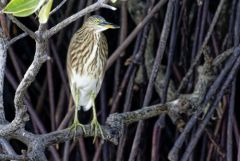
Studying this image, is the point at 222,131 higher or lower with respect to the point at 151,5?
lower

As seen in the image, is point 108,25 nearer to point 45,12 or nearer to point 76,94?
point 76,94

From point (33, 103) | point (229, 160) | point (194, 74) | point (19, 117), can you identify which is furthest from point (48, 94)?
point (19, 117)

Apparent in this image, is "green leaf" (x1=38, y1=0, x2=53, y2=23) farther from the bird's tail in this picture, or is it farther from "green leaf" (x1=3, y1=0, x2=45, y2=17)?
the bird's tail

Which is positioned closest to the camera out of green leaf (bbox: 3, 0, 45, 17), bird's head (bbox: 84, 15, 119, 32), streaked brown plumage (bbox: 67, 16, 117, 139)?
green leaf (bbox: 3, 0, 45, 17)

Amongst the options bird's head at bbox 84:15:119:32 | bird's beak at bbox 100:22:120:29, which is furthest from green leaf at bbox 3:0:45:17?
bird's head at bbox 84:15:119:32

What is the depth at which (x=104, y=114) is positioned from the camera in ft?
11.0

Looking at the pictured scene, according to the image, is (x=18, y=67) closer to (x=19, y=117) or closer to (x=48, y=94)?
(x=48, y=94)

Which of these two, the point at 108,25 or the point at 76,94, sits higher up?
the point at 108,25

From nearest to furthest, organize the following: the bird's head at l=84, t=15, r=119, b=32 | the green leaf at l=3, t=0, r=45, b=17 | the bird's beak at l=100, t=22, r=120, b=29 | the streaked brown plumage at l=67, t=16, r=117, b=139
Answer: the green leaf at l=3, t=0, r=45, b=17 < the bird's beak at l=100, t=22, r=120, b=29 < the bird's head at l=84, t=15, r=119, b=32 < the streaked brown plumage at l=67, t=16, r=117, b=139

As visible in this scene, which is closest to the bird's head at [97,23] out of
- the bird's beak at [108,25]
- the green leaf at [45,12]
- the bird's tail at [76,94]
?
the bird's beak at [108,25]

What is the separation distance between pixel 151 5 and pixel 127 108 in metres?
0.51

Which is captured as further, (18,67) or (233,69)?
(18,67)

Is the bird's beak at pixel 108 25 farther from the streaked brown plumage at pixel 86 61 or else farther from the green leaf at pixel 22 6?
the green leaf at pixel 22 6

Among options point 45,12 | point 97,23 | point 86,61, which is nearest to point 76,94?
point 86,61
